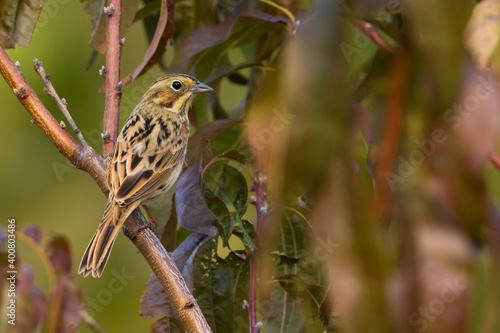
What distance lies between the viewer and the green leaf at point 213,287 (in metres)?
2.25

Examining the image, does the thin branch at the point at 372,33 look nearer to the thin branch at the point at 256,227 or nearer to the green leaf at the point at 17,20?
the thin branch at the point at 256,227

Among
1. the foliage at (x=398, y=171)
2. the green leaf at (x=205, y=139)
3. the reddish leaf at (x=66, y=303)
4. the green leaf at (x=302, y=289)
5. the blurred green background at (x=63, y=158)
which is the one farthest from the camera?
the blurred green background at (x=63, y=158)

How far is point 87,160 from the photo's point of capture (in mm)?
1955

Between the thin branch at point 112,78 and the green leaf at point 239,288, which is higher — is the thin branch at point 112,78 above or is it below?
above

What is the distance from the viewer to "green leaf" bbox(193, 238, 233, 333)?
7.38 ft

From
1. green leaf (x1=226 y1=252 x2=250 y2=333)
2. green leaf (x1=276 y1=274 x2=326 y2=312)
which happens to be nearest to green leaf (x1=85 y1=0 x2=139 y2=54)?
green leaf (x1=226 y1=252 x2=250 y2=333)

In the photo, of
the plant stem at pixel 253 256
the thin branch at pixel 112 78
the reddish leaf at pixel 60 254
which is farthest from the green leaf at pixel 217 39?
the reddish leaf at pixel 60 254

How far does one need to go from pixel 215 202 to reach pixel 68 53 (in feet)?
9.85

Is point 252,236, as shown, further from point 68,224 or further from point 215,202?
point 68,224

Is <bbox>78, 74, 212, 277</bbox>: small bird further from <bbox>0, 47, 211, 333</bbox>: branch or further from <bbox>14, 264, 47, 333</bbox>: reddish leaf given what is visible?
<bbox>14, 264, 47, 333</bbox>: reddish leaf

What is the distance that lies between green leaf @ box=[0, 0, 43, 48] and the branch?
0.43 m

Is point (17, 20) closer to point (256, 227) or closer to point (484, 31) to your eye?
point (256, 227)

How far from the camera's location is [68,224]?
185 inches

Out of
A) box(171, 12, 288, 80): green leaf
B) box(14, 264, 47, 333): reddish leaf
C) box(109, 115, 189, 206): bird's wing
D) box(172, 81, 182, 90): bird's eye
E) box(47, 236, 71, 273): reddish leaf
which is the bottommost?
box(109, 115, 189, 206): bird's wing
